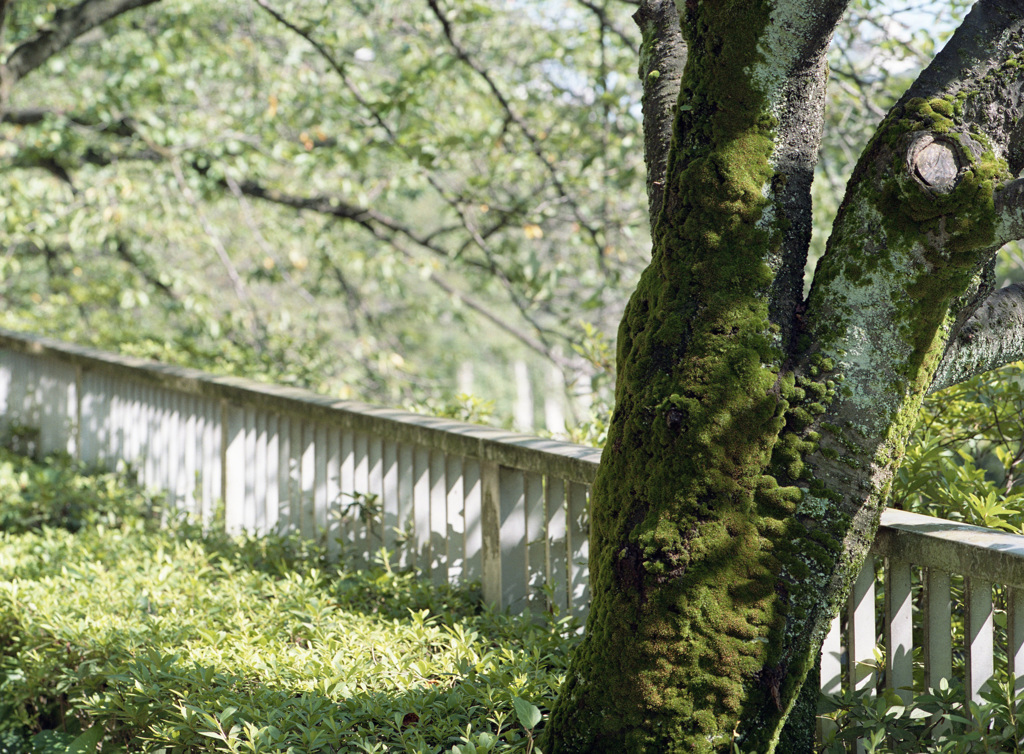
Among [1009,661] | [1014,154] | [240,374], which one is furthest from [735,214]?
[240,374]

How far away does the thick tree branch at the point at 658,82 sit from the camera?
9.46ft

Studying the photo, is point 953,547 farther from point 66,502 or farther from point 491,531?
point 66,502

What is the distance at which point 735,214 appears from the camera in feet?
7.79

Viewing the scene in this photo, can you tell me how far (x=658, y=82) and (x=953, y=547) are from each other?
1653mm

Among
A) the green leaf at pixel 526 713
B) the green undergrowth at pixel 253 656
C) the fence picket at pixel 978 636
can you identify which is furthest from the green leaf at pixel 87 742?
the fence picket at pixel 978 636

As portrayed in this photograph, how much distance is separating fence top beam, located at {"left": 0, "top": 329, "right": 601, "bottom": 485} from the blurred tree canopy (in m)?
1.30

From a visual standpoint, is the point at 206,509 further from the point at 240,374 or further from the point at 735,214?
the point at 735,214

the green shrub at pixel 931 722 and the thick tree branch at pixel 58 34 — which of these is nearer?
the green shrub at pixel 931 722

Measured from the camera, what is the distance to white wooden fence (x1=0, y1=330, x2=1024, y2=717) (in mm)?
2477

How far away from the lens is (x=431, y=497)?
4195 millimetres

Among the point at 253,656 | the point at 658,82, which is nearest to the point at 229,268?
the point at 253,656

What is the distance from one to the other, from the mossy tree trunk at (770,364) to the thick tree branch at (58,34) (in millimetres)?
6219

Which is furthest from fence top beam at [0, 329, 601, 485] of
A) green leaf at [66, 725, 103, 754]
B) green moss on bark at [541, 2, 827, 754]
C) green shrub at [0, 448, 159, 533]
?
green leaf at [66, 725, 103, 754]

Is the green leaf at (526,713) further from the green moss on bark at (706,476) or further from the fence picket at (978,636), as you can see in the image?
the fence picket at (978,636)
